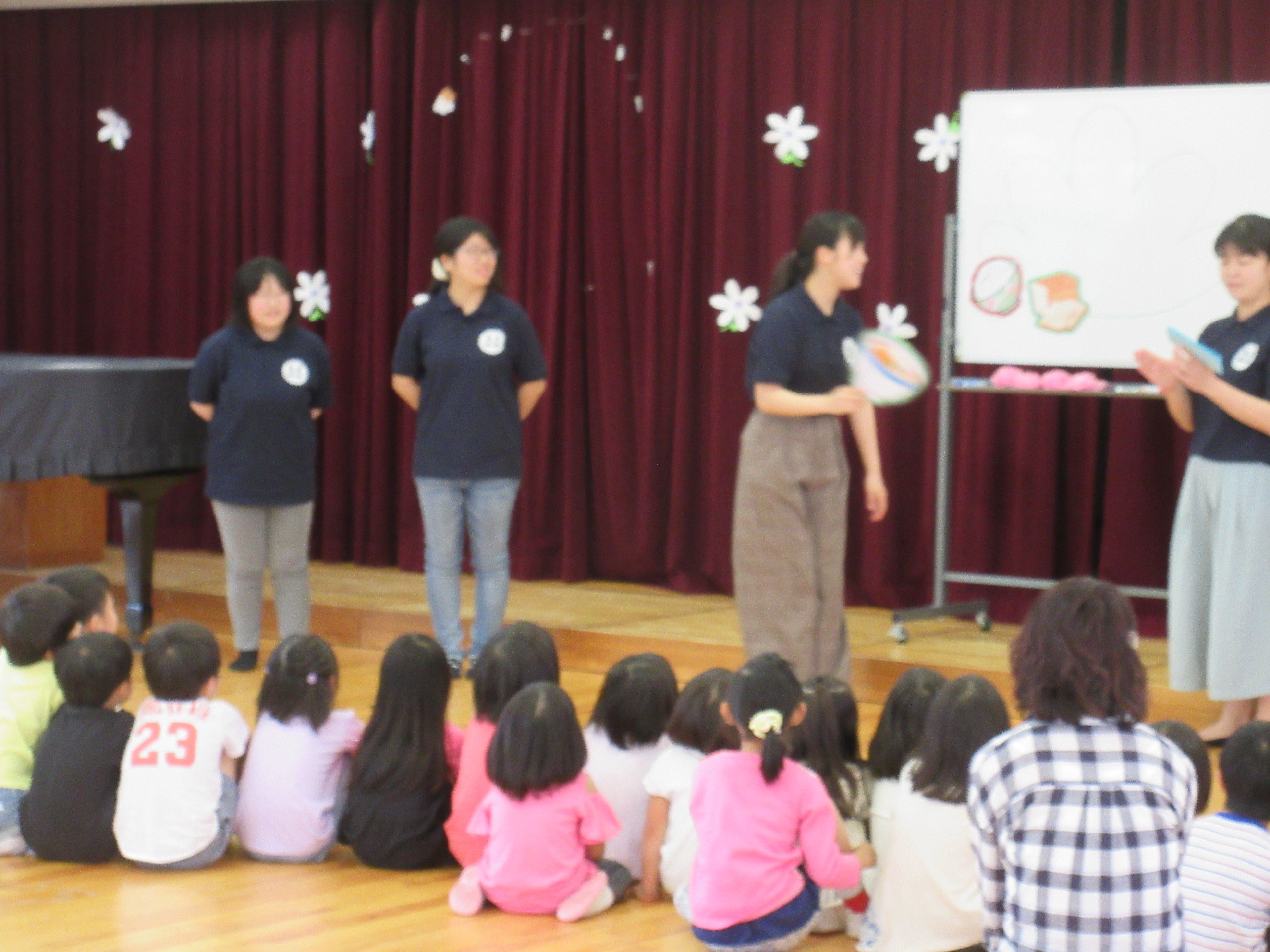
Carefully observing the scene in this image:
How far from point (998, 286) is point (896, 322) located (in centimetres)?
70

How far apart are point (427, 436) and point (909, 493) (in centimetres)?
201

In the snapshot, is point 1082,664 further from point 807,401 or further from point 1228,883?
point 807,401

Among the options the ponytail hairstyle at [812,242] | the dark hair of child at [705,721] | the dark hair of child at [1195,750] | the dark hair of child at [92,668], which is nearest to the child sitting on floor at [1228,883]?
the dark hair of child at [1195,750]

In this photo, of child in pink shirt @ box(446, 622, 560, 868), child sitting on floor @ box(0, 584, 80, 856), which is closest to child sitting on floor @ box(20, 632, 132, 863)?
child sitting on floor @ box(0, 584, 80, 856)

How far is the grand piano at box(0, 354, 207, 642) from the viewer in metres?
5.01

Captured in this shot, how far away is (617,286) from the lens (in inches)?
264

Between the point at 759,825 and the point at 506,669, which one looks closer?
the point at 759,825

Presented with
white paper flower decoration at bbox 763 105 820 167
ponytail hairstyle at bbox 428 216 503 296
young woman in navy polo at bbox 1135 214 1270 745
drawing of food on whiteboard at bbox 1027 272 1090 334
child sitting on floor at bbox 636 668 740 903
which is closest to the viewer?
child sitting on floor at bbox 636 668 740 903

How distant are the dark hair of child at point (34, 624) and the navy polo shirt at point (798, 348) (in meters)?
1.72

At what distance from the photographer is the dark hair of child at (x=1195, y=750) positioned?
2.94 metres

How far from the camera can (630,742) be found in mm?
3447

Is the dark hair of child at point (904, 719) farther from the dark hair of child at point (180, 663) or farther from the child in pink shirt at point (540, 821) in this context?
the dark hair of child at point (180, 663)

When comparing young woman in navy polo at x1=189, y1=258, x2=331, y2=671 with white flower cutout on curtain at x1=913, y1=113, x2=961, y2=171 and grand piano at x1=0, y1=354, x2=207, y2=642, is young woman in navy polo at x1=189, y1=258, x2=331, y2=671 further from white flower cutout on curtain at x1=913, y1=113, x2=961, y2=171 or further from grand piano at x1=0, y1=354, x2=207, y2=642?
white flower cutout on curtain at x1=913, y1=113, x2=961, y2=171

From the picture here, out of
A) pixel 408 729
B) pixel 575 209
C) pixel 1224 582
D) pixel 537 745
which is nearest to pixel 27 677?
pixel 408 729
